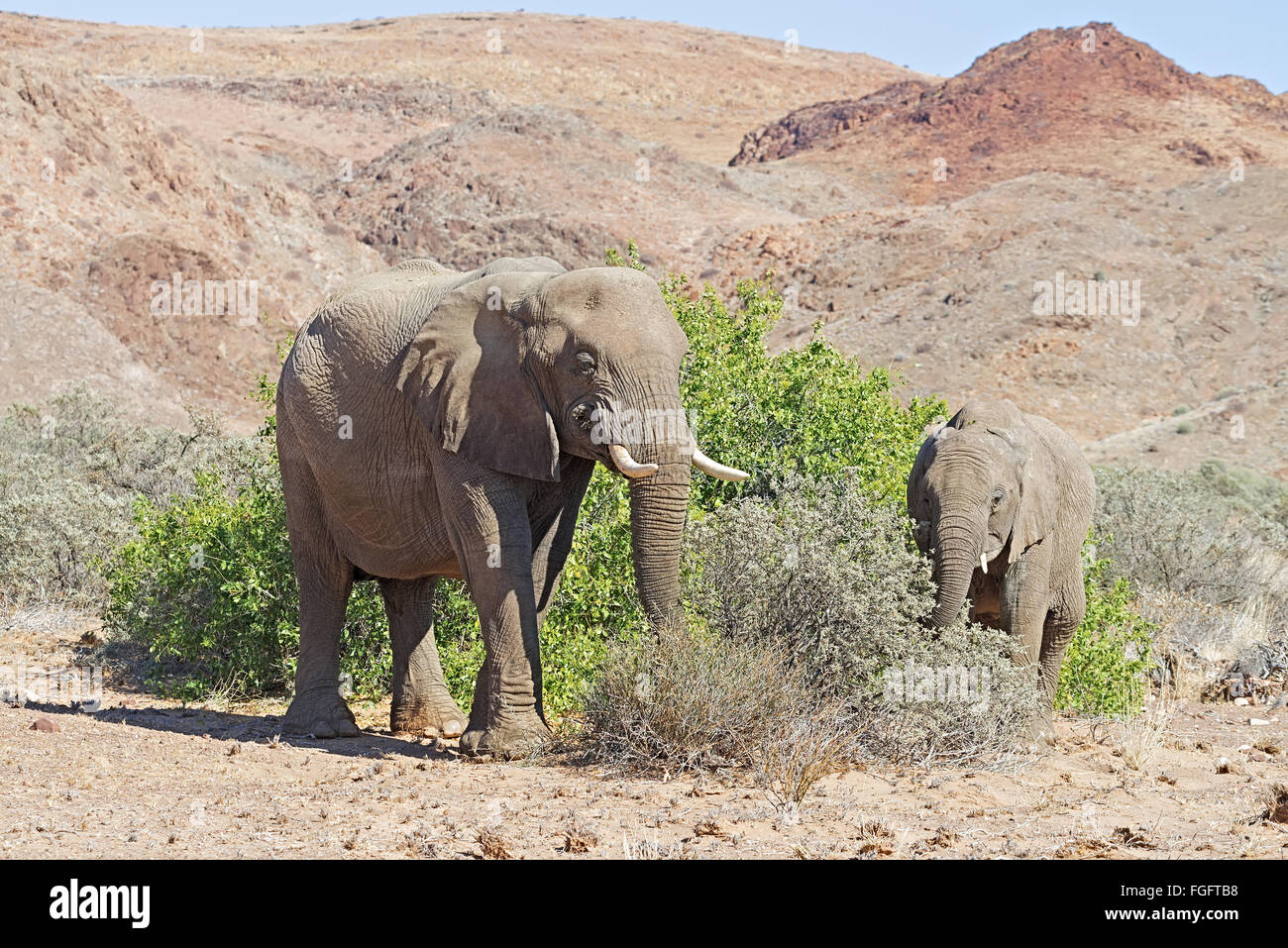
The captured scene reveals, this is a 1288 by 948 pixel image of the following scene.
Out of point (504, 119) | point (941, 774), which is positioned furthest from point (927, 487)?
point (504, 119)

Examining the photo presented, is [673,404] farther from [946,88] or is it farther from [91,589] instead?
[946,88]

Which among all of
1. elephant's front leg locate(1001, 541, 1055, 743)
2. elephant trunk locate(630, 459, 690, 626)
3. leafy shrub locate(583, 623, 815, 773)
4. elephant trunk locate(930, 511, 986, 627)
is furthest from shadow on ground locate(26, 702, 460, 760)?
elephant's front leg locate(1001, 541, 1055, 743)

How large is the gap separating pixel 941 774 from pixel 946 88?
7055 centimetres

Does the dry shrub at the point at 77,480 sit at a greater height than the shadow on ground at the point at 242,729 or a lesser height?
greater

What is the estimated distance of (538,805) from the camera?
21.7 ft

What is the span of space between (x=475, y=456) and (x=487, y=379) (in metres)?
0.41

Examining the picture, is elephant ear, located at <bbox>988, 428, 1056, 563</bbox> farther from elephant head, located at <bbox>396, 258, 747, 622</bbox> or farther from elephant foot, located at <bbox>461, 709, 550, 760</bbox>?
elephant foot, located at <bbox>461, 709, 550, 760</bbox>

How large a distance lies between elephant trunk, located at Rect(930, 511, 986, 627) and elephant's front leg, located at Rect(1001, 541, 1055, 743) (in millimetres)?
722

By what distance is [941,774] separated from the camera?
7488mm

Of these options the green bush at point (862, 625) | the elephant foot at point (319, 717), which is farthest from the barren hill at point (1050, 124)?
the elephant foot at point (319, 717)

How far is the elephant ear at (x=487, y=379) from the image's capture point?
7.55 m

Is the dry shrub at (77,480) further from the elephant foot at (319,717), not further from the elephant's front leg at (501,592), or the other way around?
the elephant's front leg at (501,592)

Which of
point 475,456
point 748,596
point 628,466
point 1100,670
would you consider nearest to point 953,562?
point 748,596

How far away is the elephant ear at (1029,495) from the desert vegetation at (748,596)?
72 cm
